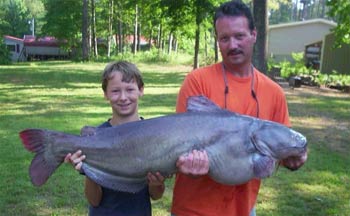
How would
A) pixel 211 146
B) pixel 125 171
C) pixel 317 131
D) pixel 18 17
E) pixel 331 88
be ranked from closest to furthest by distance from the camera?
pixel 211 146, pixel 125 171, pixel 317 131, pixel 331 88, pixel 18 17

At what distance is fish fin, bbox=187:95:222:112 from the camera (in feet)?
8.28

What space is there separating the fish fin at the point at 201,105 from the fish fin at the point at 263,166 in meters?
0.34

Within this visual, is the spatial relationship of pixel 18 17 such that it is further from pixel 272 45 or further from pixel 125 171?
pixel 125 171

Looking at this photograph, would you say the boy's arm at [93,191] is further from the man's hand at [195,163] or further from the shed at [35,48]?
the shed at [35,48]

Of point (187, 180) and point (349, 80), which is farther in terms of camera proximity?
point (349, 80)

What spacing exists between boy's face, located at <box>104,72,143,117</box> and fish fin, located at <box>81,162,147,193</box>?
0.51 m

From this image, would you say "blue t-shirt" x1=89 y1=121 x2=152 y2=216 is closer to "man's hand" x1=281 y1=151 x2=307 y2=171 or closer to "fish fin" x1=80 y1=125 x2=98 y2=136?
"fish fin" x1=80 y1=125 x2=98 y2=136

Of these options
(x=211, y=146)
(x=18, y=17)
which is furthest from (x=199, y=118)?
(x=18, y=17)

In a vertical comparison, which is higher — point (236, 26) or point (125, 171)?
point (236, 26)

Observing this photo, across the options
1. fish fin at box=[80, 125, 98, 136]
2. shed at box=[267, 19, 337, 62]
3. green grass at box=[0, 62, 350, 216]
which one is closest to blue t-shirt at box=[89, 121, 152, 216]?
fish fin at box=[80, 125, 98, 136]

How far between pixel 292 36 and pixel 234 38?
4409cm

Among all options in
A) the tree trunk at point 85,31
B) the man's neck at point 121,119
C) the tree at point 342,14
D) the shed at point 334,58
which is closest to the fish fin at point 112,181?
the man's neck at point 121,119

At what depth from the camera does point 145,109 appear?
44.3ft

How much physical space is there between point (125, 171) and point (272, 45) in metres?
44.2
